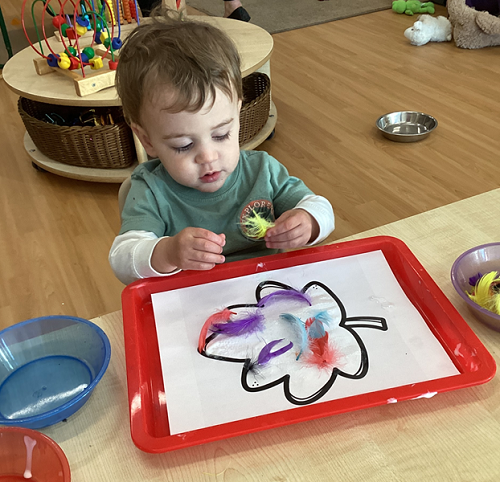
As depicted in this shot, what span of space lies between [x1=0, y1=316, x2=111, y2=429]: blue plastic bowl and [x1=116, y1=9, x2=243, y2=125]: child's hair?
351mm

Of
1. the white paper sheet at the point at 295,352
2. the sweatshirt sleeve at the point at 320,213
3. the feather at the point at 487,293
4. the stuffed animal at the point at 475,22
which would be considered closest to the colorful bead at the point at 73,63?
the sweatshirt sleeve at the point at 320,213

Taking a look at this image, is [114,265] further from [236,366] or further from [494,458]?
[494,458]

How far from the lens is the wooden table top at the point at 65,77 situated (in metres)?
1.88

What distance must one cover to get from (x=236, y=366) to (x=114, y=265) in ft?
1.05

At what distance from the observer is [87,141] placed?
2.05 meters

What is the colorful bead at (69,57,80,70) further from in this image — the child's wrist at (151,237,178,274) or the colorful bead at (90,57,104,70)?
the child's wrist at (151,237,178,274)

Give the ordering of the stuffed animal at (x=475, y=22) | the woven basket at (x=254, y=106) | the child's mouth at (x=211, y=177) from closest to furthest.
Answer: the child's mouth at (x=211, y=177) < the woven basket at (x=254, y=106) < the stuffed animal at (x=475, y=22)

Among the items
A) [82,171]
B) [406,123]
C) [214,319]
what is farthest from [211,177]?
[406,123]

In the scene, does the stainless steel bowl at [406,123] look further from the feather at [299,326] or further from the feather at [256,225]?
the feather at [299,326]

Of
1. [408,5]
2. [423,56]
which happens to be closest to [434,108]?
[423,56]

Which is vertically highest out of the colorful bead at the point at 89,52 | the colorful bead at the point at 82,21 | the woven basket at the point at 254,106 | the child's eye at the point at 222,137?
the child's eye at the point at 222,137

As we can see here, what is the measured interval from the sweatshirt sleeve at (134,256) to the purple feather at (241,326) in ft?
0.47

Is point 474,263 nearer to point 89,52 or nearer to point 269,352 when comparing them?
point 269,352

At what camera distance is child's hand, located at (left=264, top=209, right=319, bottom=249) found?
2.70 feet
